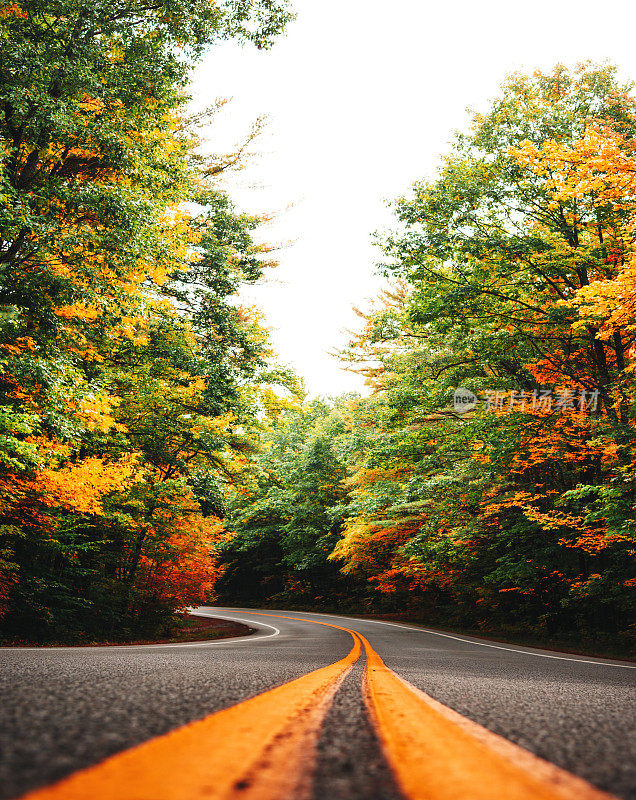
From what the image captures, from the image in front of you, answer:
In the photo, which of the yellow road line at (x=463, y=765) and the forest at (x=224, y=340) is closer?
the yellow road line at (x=463, y=765)

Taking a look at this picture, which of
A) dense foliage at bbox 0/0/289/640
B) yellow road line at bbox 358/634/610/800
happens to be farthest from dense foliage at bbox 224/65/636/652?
yellow road line at bbox 358/634/610/800

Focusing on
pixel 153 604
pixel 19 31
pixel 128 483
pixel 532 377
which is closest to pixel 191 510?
pixel 153 604

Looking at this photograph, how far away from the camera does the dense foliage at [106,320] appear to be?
25.9 ft

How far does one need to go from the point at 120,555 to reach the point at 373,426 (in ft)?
45.0

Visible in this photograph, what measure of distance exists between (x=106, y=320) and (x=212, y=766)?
9.74 m

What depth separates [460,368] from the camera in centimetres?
1349

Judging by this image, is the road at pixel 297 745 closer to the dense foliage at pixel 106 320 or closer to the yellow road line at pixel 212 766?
the yellow road line at pixel 212 766

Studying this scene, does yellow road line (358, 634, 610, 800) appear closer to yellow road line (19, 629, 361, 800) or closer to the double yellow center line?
the double yellow center line

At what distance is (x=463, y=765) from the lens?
872 millimetres

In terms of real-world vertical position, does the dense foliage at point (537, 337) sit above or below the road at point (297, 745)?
above

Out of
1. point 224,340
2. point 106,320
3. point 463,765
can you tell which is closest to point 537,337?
point 224,340

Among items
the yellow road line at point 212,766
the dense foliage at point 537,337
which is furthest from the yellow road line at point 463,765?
the dense foliage at point 537,337

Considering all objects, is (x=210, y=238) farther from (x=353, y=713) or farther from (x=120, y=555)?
(x=353, y=713)

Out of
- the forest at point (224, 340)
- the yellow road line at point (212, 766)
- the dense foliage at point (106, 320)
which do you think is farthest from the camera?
the forest at point (224, 340)
